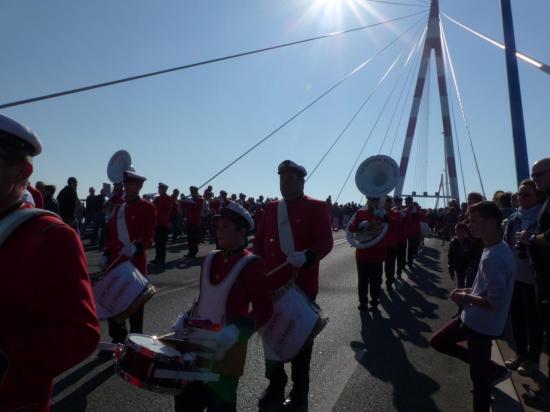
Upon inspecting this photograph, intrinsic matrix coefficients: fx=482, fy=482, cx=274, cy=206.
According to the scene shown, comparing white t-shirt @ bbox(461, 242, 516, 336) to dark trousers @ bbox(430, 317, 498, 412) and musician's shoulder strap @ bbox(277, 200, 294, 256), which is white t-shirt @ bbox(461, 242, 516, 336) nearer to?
dark trousers @ bbox(430, 317, 498, 412)

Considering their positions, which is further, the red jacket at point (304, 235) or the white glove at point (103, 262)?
the white glove at point (103, 262)

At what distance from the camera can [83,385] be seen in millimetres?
4078

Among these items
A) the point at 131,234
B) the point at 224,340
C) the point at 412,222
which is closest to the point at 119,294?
the point at 131,234

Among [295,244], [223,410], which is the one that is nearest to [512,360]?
[295,244]

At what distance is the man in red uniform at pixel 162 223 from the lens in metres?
12.3

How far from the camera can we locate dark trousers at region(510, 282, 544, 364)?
468 centimetres

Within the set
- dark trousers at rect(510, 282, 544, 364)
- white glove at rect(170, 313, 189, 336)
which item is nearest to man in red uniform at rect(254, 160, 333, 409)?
white glove at rect(170, 313, 189, 336)

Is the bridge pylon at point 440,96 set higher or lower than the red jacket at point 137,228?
higher

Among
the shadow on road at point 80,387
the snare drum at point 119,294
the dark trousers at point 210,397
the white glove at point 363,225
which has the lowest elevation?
the shadow on road at point 80,387

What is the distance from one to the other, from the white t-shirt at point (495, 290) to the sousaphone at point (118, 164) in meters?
6.06

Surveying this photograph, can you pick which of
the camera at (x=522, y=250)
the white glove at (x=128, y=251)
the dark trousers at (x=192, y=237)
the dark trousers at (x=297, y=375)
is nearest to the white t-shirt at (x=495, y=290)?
the dark trousers at (x=297, y=375)

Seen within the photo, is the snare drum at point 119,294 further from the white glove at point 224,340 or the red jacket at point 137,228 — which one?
the white glove at point 224,340

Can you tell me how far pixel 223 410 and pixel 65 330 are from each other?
1.39 m

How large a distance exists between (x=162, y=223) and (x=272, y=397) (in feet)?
30.3
